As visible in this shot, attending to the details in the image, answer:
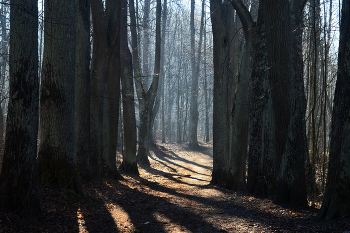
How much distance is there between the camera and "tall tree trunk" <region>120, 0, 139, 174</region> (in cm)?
1248

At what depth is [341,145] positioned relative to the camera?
14.3 ft

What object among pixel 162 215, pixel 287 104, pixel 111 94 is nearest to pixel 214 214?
pixel 162 215

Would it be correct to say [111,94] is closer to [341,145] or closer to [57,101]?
[57,101]

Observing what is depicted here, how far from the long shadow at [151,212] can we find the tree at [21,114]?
213 centimetres

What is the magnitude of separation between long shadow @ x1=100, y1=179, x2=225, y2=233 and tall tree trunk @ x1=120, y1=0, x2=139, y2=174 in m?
3.87

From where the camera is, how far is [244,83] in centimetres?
883

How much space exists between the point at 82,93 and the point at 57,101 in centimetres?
215

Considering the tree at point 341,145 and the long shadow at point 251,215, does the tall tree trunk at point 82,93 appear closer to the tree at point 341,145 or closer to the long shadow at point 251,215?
the long shadow at point 251,215

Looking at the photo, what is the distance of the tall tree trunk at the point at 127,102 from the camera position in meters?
12.5

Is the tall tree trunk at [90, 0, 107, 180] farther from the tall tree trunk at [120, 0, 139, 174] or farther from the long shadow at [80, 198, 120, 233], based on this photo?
the long shadow at [80, 198, 120, 233]

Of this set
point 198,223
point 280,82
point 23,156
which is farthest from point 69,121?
point 280,82

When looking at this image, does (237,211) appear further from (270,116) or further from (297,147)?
(270,116)

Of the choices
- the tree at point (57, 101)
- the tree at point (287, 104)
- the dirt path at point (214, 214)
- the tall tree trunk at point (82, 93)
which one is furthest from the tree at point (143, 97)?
the tree at point (287, 104)

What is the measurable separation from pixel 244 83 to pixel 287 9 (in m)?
3.35
